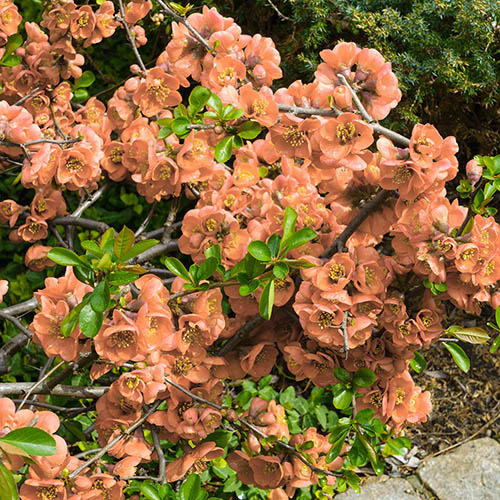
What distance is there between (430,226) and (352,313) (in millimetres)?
255

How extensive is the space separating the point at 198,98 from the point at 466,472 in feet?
6.24

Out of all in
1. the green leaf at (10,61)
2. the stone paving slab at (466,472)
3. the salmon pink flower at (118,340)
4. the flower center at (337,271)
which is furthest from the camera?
the stone paving slab at (466,472)

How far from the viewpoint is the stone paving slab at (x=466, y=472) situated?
225 cm

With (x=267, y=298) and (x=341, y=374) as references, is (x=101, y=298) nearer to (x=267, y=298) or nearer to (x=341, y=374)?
(x=267, y=298)

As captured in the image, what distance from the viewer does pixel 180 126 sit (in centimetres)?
127

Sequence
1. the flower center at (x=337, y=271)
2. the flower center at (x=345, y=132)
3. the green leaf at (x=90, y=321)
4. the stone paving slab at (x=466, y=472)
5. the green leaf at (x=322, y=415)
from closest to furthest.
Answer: the green leaf at (x=90, y=321), the flower center at (x=345, y=132), the flower center at (x=337, y=271), the stone paving slab at (x=466, y=472), the green leaf at (x=322, y=415)

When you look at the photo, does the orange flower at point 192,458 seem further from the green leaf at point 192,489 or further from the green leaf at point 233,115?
the green leaf at point 233,115

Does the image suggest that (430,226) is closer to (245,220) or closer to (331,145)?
(331,145)

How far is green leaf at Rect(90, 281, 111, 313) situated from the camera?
3.12ft

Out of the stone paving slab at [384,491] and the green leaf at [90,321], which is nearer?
the green leaf at [90,321]

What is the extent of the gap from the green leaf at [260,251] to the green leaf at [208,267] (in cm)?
8

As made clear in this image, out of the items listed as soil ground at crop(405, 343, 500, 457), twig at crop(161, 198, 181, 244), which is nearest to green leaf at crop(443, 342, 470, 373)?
twig at crop(161, 198, 181, 244)

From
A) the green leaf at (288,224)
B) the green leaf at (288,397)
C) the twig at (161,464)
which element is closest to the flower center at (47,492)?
the twig at (161,464)

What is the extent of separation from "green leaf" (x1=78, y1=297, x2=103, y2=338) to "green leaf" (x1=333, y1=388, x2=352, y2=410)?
0.63 m
